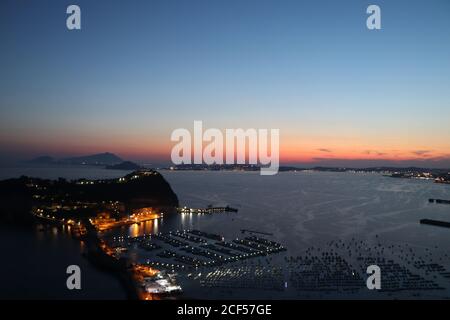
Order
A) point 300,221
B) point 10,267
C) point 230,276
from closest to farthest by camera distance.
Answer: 1. point 230,276
2. point 10,267
3. point 300,221

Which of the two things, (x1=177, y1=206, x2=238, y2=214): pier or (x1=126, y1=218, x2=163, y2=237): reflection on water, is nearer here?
(x1=126, y1=218, x2=163, y2=237): reflection on water

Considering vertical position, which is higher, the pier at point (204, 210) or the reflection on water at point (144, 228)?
the reflection on water at point (144, 228)

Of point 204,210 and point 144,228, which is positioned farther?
point 204,210

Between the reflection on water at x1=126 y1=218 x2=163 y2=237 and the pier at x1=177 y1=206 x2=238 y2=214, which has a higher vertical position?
the reflection on water at x1=126 y1=218 x2=163 y2=237

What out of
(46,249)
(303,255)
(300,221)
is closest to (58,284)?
(46,249)

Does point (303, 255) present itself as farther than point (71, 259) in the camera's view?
Yes

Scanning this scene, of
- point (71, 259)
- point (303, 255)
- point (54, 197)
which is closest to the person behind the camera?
point (71, 259)

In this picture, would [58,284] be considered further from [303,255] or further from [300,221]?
[300,221]

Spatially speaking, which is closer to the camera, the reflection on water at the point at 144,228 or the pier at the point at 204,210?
the reflection on water at the point at 144,228
